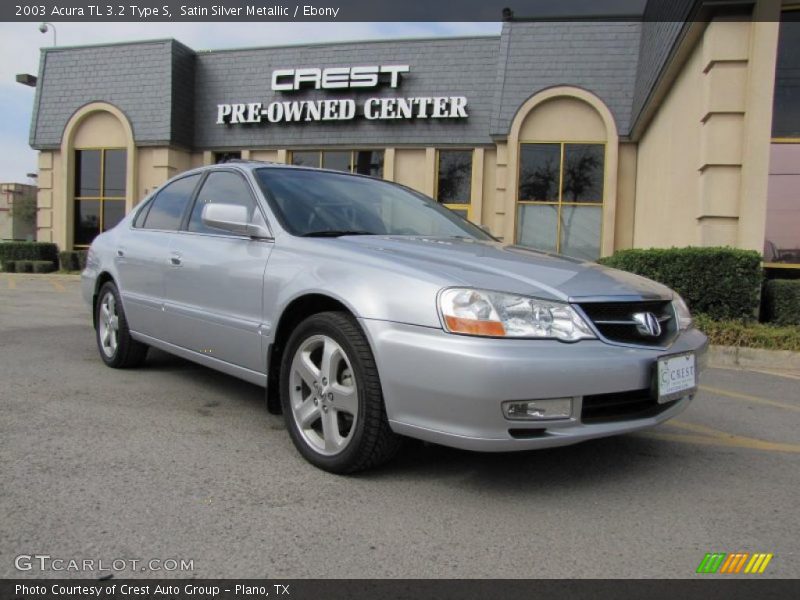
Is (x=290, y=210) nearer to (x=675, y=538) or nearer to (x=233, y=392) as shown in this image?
(x=233, y=392)

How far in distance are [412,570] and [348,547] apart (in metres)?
0.27

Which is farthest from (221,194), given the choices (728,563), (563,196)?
(563,196)

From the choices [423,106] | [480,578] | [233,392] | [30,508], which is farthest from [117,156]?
[480,578]

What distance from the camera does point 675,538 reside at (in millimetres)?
2438

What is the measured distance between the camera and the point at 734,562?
2.27 metres

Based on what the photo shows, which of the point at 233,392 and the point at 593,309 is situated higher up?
the point at 593,309

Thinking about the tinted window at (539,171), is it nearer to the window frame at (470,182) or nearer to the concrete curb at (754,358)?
the window frame at (470,182)

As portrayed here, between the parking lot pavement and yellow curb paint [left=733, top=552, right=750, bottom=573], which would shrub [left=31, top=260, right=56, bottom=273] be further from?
yellow curb paint [left=733, top=552, right=750, bottom=573]

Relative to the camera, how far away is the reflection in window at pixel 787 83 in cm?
786

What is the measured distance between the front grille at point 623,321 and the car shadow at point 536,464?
0.69 metres

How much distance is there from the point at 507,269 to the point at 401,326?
60 cm

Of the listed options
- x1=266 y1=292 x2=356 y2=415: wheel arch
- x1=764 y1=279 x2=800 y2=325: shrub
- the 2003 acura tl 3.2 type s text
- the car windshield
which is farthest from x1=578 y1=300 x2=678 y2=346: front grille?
x1=764 y1=279 x2=800 y2=325: shrub

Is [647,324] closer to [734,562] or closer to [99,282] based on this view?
[734,562]

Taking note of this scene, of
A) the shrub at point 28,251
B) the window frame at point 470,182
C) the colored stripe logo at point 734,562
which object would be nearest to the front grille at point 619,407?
the colored stripe logo at point 734,562
